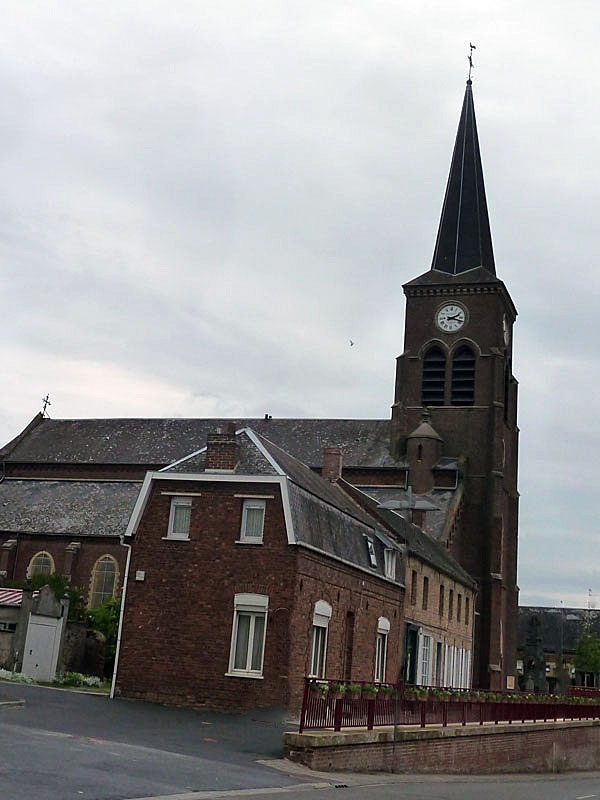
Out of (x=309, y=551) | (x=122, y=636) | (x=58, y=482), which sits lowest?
(x=122, y=636)

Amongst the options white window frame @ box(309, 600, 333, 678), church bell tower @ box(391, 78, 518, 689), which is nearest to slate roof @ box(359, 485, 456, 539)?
church bell tower @ box(391, 78, 518, 689)

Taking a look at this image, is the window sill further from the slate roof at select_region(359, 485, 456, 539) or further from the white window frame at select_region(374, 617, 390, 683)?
the slate roof at select_region(359, 485, 456, 539)

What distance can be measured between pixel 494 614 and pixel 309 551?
2974cm

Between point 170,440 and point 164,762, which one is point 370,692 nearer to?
point 164,762

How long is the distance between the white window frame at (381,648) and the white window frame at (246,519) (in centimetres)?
691

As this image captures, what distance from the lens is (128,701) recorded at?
24.6m

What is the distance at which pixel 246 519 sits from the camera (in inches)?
1016

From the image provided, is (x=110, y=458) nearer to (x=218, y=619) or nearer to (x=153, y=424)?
(x=153, y=424)

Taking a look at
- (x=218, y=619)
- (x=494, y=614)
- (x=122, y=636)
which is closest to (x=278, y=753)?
(x=218, y=619)

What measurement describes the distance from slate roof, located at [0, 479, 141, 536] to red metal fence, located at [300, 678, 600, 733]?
23376mm

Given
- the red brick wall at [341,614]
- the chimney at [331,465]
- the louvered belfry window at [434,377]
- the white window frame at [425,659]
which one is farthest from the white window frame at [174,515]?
the louvered belfry window at [434,377]

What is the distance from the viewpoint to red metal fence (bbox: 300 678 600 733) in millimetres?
17625

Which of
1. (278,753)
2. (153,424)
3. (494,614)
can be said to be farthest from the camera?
(153,424)

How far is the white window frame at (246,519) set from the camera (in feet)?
83.1
